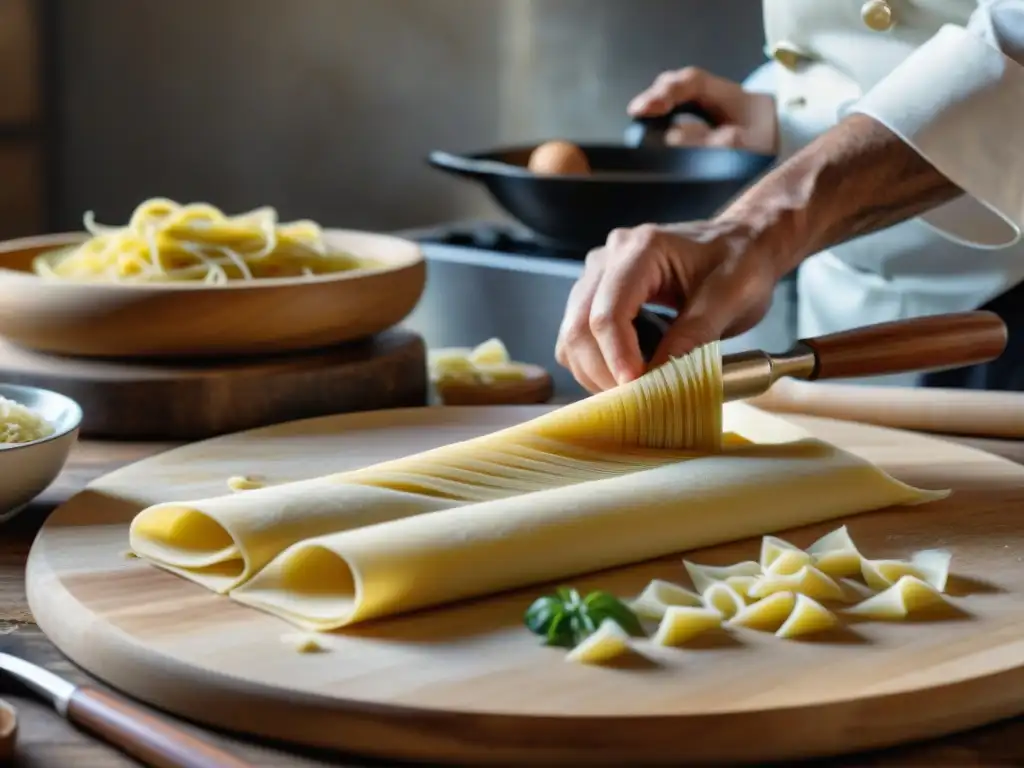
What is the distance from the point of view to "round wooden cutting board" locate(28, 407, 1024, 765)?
0.89m

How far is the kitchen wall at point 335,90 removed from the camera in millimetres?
3639

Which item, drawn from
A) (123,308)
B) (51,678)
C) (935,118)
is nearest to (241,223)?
(123,308)

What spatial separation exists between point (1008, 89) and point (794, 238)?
30 cm

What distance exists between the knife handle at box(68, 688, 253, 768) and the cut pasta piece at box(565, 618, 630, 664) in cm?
24

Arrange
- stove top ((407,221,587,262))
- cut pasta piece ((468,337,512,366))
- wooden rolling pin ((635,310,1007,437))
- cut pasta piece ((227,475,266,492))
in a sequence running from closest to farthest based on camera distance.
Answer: cut pasta piece ((227,475,266,492)) → wooden rolling pin ((635,310,1007,437)) → cut pasta piece ((468,337,512,366)) → stove top ((407,221,587,262))

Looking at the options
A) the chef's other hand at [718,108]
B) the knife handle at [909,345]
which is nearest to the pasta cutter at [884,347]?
the knife handle at [909,345]

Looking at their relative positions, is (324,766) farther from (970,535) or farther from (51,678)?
(970,535)

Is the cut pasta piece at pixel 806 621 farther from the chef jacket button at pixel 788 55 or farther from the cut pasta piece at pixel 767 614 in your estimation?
the chef jacket button at pixel 788 55

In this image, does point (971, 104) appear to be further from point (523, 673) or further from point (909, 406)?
point (523, 673)

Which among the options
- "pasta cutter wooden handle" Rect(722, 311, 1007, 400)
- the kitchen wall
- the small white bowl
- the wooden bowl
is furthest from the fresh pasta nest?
the kitchen wall

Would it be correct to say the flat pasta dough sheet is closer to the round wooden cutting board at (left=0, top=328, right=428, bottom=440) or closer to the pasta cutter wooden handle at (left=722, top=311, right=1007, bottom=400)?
the pasta cutter wooden handle at (left=722, top=311, right=1007, bottom=400)

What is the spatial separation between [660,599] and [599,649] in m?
0.11

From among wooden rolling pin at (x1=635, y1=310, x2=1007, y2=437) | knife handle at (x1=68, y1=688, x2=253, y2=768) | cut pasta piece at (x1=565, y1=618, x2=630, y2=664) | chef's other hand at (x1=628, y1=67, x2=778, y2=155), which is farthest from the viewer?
chef's other hand at (x1=628, y1=67, x2=778, y2=155)

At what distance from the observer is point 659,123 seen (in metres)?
2.38
